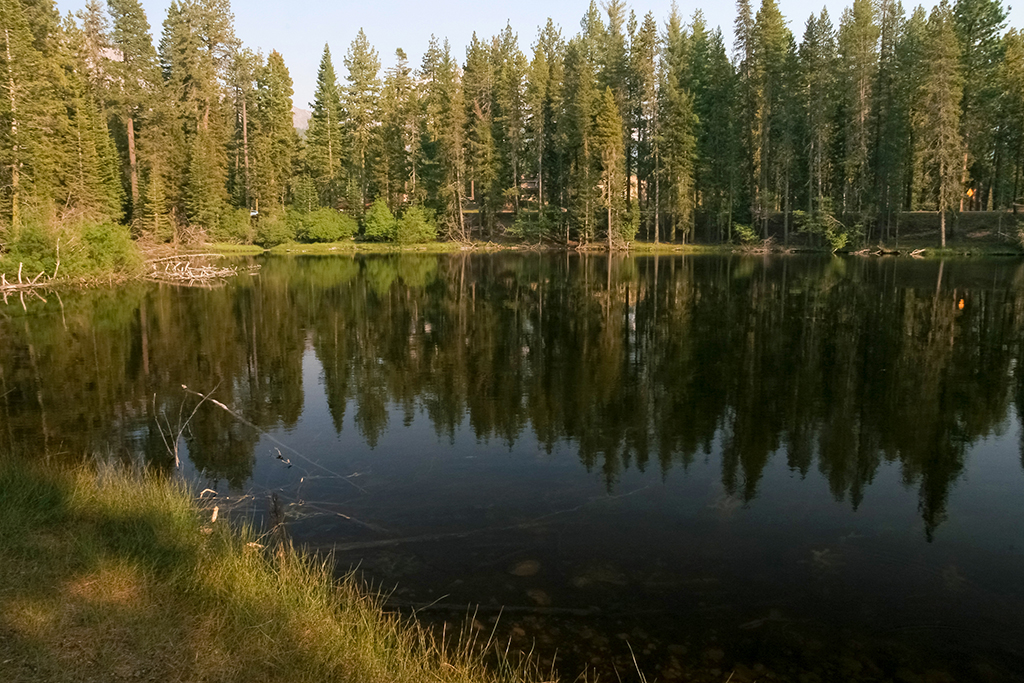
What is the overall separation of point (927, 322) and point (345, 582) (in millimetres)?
21983

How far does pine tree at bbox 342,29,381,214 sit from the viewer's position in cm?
6881

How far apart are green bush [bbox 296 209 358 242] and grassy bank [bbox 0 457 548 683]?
59430 millimetres

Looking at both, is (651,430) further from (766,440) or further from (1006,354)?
(1006,354)

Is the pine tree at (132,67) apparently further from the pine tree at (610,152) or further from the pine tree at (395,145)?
the pine tree at (610,152)

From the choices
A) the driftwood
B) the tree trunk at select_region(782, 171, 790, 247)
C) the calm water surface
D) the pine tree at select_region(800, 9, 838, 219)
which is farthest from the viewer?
the tree trunk at select_region(782, 171, 790, 247)

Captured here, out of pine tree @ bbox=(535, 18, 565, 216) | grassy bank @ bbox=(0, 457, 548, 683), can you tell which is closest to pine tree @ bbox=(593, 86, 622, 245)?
pine tree @ bbox=(535, 18, 565, 216)

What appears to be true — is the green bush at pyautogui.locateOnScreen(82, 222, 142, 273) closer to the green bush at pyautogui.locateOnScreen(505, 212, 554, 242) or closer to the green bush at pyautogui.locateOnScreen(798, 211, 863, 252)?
the green bush at pyautogui.locateOnScreen(505, 212, 554, 242)

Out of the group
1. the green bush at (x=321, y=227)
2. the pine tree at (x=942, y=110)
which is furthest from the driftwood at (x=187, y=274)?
the pine tree at (x=942, y=110)

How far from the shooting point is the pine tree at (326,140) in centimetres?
7081

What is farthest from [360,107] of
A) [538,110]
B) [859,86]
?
[859,86]

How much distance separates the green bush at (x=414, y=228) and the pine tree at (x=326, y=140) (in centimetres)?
931

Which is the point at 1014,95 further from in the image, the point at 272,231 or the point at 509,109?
the point at 272,231

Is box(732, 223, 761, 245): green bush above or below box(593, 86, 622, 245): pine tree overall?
below

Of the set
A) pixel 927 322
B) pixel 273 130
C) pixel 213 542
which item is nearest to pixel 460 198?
pixel 273 130
